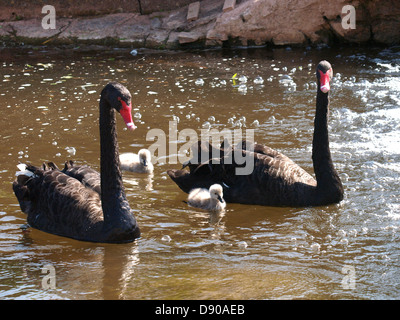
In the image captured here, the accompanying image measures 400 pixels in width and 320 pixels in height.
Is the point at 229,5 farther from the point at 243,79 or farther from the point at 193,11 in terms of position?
the point at 243,79

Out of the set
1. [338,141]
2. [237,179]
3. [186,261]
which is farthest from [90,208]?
[338,141]

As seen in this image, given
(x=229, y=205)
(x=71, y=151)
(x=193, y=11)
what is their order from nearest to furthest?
(x=229, y=205) → (x=71, y=151) → (x=193, y=11)

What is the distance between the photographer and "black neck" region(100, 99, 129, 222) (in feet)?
15.4

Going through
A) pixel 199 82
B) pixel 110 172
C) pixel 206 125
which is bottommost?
pixel 110 172

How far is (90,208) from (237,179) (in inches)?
57.5

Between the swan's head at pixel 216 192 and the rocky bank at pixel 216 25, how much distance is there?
21.0 ft

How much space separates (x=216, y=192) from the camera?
17.8 ft

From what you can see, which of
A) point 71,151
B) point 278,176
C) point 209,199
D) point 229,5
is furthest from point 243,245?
point 229,5

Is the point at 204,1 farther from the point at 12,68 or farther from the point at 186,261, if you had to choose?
the point at 186,261

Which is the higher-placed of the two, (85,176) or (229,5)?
(229,5)

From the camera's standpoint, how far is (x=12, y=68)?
1055cm

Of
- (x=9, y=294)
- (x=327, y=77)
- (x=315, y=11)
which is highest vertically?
(x=315, y=11)

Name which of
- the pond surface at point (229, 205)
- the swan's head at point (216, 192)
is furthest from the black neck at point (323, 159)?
the swan's head at point (216, 192)

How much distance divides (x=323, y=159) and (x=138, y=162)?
1.92 meters
